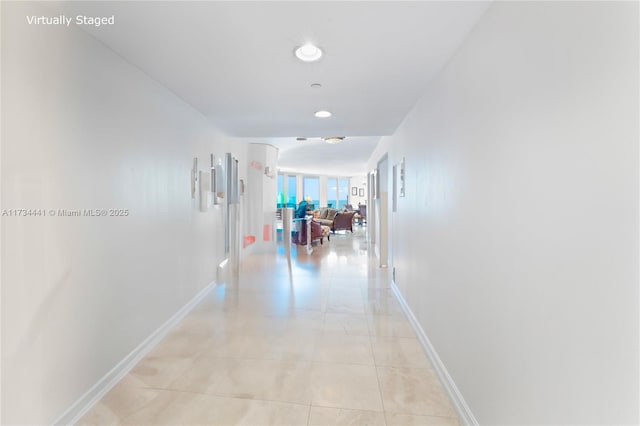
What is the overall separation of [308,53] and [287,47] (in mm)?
144

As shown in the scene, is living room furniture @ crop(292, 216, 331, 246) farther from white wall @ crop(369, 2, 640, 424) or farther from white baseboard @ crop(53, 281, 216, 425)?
white wall @ crop(369, 2, 640, 424)

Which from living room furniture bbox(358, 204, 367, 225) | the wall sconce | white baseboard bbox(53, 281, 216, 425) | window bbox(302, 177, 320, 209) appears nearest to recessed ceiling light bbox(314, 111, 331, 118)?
the wall sconce

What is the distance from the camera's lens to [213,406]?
183 centimetres

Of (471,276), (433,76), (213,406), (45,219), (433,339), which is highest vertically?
(433,76)

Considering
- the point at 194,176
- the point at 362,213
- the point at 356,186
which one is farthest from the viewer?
the point at 356,186

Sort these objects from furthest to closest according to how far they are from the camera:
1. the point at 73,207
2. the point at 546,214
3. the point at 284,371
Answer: the point at 284,371 < the point at 73,207 < the point at 546,214

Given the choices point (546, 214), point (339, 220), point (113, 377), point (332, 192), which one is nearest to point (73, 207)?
point (113, 377)

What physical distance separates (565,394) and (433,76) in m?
2.07

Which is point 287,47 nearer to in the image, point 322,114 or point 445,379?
point 322,114

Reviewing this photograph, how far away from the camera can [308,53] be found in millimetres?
1967

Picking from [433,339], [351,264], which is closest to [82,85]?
[433,339]

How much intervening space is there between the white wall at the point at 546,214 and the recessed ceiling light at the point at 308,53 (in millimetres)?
864

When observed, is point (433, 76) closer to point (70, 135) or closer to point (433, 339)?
point (433, 339)

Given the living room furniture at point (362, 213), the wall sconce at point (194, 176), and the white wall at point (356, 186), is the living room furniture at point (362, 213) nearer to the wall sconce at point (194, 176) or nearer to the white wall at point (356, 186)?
the white wall at point (356, 186)
